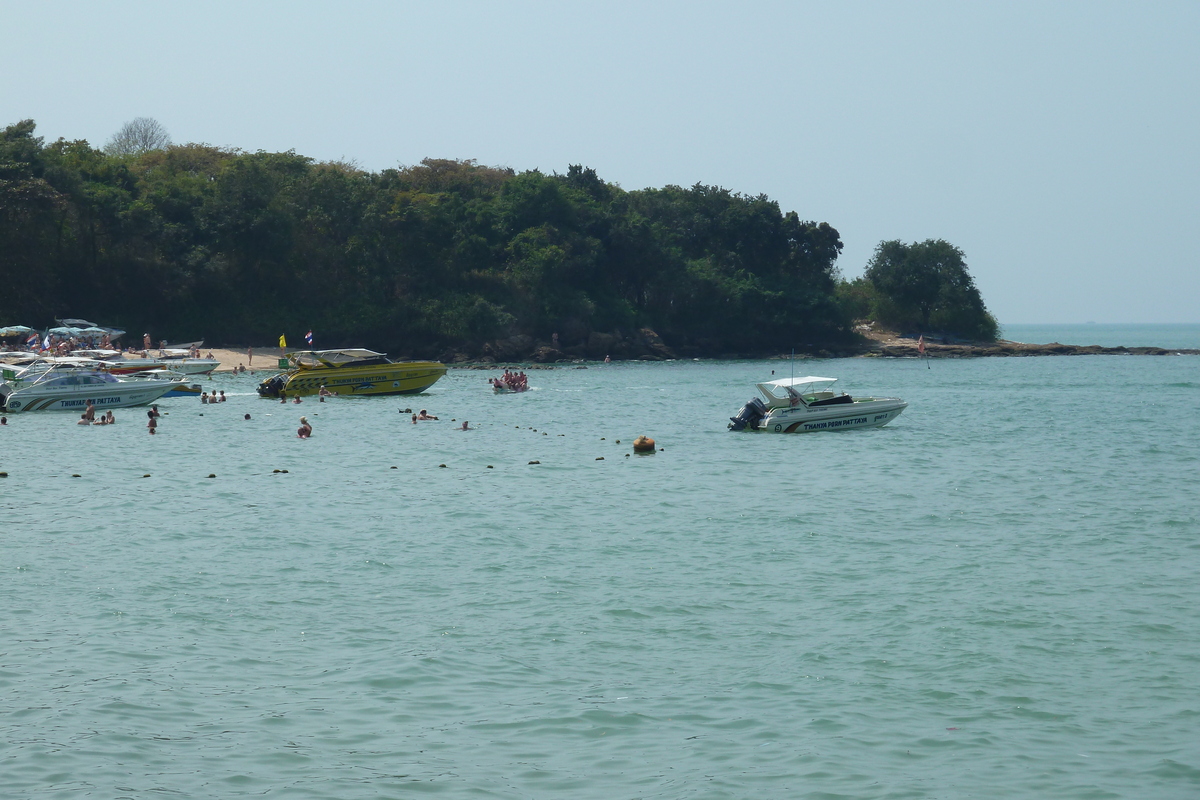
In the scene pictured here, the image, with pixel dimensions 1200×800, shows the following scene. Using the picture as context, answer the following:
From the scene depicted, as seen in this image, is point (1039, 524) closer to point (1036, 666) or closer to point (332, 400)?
point (1036, 666)

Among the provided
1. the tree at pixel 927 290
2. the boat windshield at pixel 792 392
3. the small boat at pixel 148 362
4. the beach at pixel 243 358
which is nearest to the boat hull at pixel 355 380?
the small boat at pixel 148 362

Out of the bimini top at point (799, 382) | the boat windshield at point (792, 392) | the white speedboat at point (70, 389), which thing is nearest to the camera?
the boat windshield at point (792, 392)

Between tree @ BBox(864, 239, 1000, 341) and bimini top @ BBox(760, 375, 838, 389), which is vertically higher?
tree @ BBox(864, 239, 1000, 341)

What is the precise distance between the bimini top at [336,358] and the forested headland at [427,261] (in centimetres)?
3105

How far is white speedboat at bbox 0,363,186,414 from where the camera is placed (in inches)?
1774

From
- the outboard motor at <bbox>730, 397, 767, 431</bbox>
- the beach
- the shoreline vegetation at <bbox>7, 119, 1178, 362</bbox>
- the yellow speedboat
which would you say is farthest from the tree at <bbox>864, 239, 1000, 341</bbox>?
the outboard motor at <bbox>730, 397, 767, 431</bbox>

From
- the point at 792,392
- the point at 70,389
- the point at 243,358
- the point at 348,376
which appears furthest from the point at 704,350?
the point at 70,389

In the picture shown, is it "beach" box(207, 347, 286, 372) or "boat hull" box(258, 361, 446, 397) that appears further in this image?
"beach" box(207, 347, 286, 372)

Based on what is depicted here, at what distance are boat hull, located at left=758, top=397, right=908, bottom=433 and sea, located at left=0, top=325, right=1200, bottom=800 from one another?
6.39 metres

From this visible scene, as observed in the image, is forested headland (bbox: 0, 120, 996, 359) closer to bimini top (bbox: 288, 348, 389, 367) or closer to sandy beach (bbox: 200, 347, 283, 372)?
sandy beach (bbox: 200, 347, 283, 372)

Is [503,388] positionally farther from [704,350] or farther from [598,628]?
[704,350]

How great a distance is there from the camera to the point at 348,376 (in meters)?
54.1

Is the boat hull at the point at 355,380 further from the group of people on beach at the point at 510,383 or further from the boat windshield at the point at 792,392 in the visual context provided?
the boat windshield at the point at 792,392

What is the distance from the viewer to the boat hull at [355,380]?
5312 centimetres
